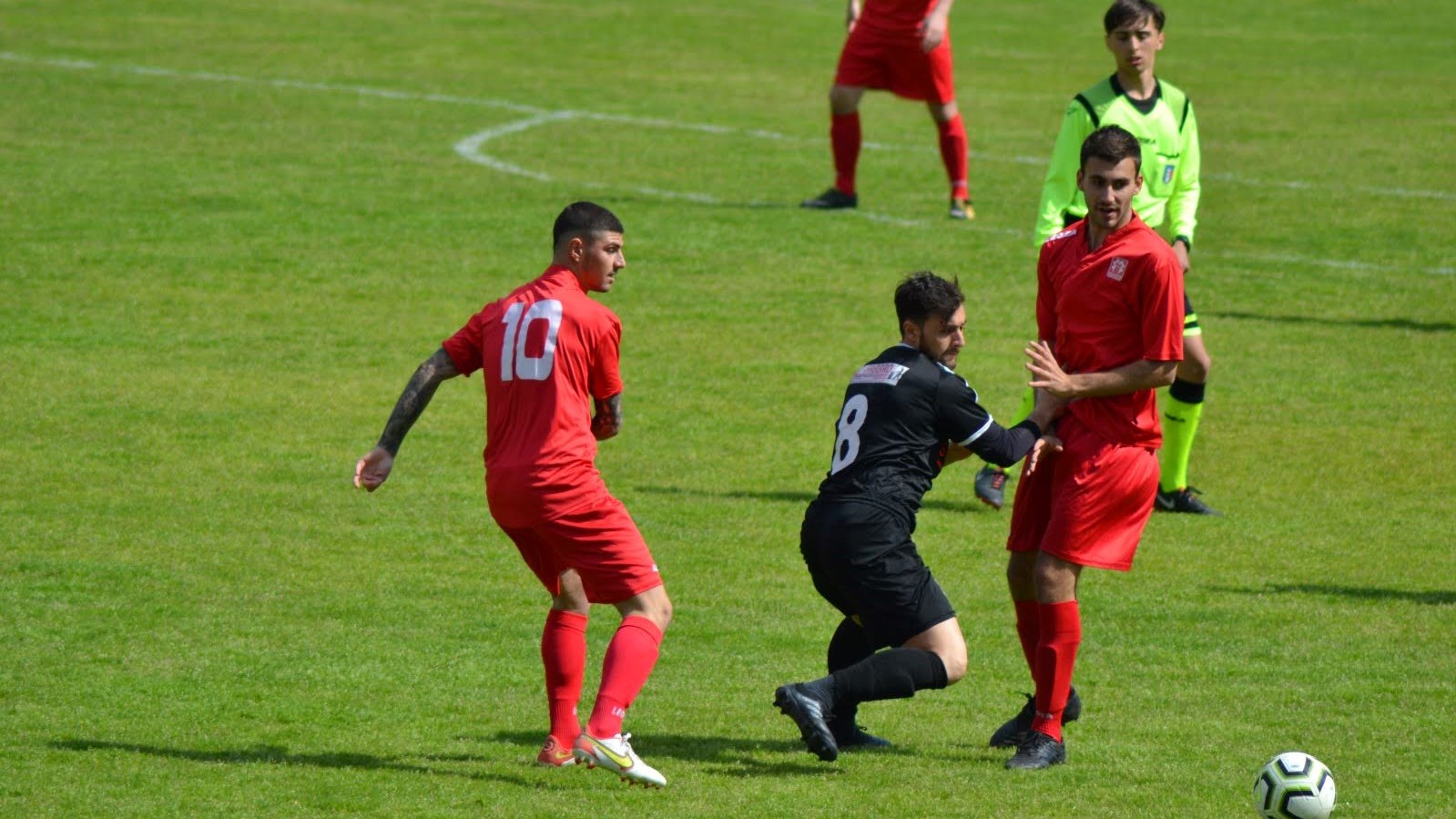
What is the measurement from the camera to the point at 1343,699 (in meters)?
8.08

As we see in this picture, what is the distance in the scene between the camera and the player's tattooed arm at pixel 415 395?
23.1 ft

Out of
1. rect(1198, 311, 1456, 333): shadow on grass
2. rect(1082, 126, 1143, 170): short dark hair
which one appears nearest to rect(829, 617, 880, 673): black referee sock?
rect(1082, 126, 1143, 170): short dark hair

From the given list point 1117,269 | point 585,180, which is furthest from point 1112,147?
point 585,180

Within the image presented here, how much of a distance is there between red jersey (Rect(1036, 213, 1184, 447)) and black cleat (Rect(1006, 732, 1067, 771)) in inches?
45.2

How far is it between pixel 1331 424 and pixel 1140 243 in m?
6.20

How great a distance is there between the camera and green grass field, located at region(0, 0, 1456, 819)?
24.2 ft

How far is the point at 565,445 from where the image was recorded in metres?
6.93

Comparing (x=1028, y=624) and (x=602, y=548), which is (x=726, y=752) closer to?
(x=602, y=548)

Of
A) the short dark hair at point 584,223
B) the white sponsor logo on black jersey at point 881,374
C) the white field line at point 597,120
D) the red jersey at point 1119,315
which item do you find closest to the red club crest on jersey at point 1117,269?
the red jersey at point 1119,315

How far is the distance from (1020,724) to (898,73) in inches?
444

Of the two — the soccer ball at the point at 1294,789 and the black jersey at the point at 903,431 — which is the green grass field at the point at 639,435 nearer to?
the soccer ball at the point at 1294,789

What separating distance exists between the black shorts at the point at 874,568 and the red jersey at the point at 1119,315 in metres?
0.89

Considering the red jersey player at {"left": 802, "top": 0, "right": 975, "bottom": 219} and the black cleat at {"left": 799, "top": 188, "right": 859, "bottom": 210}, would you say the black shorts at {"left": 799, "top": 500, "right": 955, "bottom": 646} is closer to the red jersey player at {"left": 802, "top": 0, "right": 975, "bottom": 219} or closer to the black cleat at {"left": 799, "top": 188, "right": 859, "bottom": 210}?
the red jersey player at {"left": 802, "top": 0, "right": 975, "bottom": 219}

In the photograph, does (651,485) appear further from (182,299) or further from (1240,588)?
(182,299)
